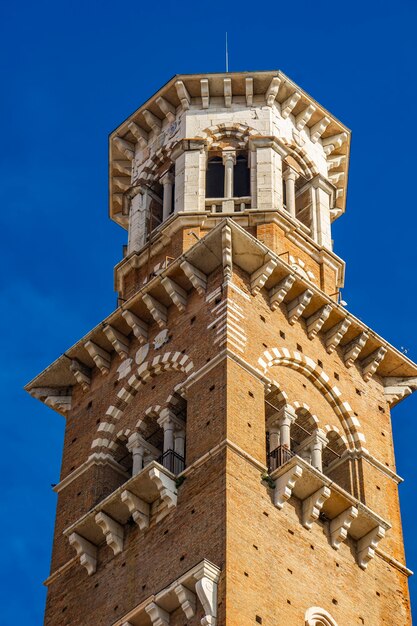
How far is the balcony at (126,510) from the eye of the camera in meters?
35.2

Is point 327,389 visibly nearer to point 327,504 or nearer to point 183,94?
point 327,504

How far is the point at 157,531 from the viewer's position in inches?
1378

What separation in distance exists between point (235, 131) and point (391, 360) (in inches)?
300

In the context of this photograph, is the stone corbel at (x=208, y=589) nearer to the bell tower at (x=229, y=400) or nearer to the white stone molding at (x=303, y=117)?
the bell tower at (x=229, y=400)

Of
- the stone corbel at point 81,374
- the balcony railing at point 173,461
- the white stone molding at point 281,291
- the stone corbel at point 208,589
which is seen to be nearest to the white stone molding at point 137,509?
the balcony railing at point 173,461

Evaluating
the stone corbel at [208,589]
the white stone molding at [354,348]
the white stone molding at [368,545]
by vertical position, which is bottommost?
the stone corbel at [208,589]

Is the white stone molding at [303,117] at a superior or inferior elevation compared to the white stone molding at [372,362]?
superior

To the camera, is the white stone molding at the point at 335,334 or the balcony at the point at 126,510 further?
the white stone molding at the point at 335,334

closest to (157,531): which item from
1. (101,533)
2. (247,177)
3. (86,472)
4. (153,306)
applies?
(101,533)

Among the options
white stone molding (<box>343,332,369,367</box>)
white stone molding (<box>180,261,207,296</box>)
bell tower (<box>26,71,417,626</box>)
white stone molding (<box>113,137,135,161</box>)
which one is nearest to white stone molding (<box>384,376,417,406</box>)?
bell tower (<box>26,71,417,626</box>)

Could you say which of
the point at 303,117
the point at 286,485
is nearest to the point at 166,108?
the point at 303,117

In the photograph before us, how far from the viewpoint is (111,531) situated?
35.8m

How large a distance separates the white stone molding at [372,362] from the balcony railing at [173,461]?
5.87 meters

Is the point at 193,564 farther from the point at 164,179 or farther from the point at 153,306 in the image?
the point at 164,179
